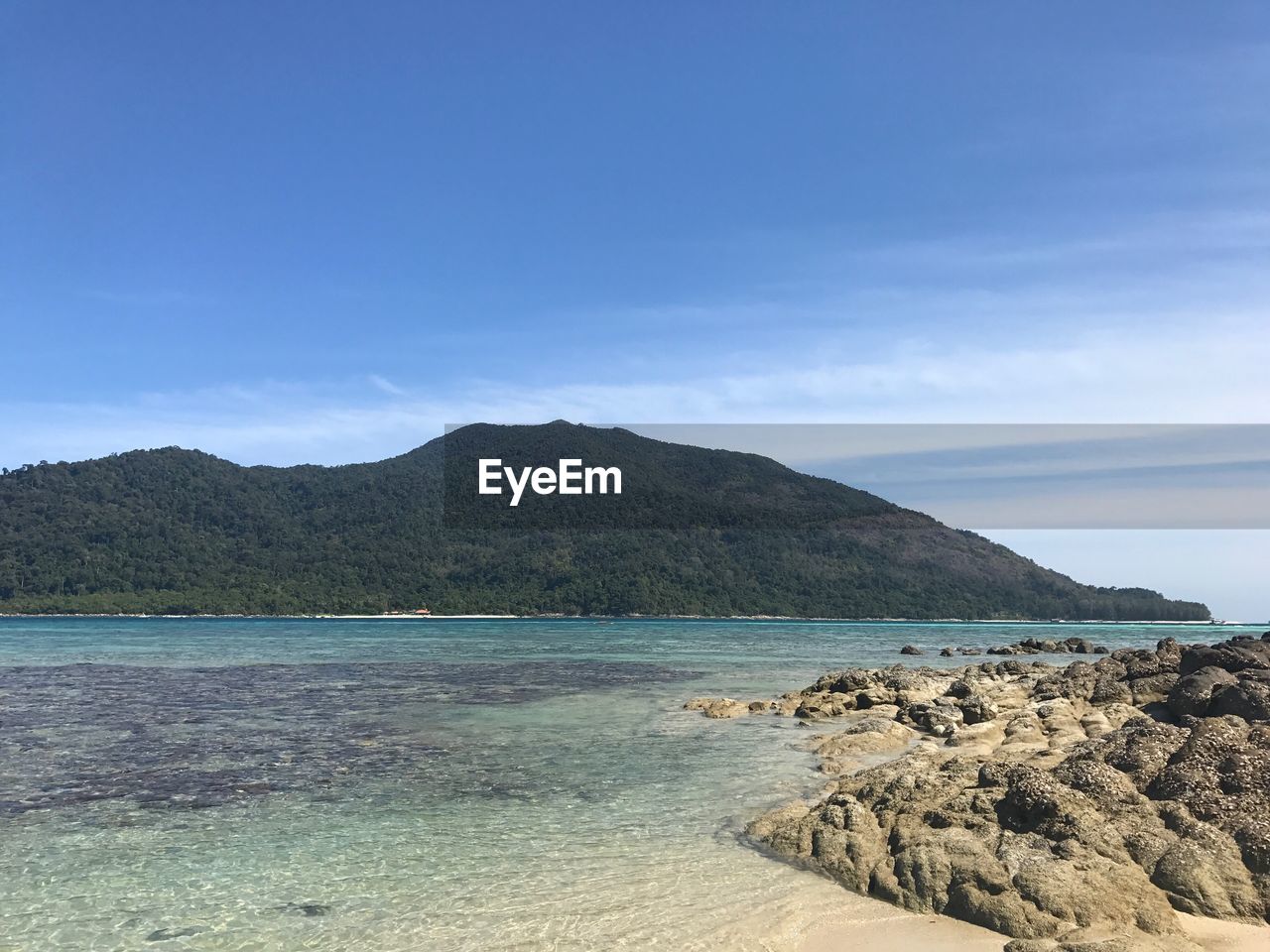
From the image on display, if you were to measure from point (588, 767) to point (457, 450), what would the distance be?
150064mm

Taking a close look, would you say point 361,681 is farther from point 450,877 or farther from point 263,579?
point 263,579

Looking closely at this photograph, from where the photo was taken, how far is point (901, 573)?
135 metres

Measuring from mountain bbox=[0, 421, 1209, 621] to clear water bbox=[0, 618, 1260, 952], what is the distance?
337 ft

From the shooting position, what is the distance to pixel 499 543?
453 ft

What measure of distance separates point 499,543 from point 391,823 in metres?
129

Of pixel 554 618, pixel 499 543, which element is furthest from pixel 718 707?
pixel 499 543

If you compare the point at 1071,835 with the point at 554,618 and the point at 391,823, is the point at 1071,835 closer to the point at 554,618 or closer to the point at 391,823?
the point at 391,823

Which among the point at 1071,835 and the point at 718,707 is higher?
the point at 1071,835

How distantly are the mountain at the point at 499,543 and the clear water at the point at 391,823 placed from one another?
103 m

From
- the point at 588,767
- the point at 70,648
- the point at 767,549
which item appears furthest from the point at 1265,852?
the point at 767,549

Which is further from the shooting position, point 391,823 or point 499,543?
point 499,543

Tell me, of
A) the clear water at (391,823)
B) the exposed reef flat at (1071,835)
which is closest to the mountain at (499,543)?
the clear water at (391,823)

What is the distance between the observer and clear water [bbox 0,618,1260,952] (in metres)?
7.66

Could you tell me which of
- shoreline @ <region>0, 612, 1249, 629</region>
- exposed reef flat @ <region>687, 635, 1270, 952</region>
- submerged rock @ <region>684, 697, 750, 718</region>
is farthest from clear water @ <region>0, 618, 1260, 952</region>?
shoreline @ <region>0, 612, 1249, 629</region>
